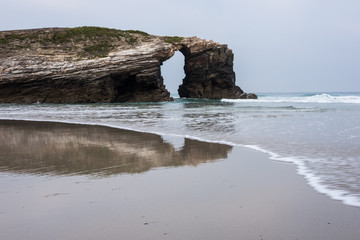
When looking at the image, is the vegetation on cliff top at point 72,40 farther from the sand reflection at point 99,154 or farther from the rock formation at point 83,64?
the sand reflection at point 99,154

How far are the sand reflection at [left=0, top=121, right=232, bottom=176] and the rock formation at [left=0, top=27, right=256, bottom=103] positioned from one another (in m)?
27.1

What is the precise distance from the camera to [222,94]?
4434 cm

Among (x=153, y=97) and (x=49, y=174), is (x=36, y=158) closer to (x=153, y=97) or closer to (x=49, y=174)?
(x=49, y=174)

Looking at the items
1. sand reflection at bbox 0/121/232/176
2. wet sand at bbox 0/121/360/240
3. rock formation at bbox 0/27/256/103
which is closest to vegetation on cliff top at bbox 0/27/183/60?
rock formation at bbox 0/27/256/103

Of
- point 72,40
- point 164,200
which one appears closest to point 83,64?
point 72,40

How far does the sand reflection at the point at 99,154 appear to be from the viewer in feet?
14.5

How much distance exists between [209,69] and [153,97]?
33.5ft

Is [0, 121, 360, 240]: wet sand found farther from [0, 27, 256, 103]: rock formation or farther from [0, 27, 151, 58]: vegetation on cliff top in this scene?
[0, 27, 151, 58]: vegetation on cliff top

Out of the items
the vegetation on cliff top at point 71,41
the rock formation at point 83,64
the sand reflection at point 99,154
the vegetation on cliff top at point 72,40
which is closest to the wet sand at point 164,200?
the sand reflection at point 99,154

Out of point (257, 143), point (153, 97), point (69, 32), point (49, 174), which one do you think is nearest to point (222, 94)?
point (153, 97)

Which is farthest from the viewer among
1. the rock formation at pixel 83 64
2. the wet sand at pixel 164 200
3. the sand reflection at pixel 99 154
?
the rock formation at pixel 83 64

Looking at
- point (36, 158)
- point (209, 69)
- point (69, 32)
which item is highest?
point (69, 32)

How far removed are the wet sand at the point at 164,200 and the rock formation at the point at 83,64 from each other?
29.6m

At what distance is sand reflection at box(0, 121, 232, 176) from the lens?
14.5 feet
